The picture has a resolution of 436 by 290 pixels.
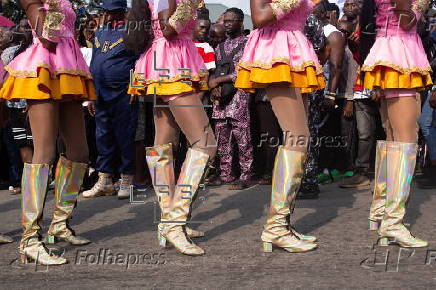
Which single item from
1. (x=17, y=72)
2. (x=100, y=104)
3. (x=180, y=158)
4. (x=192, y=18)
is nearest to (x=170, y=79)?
(x=192, y=18)

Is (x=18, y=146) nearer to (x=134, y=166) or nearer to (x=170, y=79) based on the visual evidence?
(x=134, y=166)

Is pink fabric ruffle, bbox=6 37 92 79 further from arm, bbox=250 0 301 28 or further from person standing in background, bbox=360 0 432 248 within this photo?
person standing in background, bbox=360 0 432 248

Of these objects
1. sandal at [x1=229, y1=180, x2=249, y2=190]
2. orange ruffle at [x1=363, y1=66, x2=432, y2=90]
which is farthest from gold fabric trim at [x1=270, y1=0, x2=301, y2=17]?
sandal at [x1=229, y1=180, x2=249, y2=190]

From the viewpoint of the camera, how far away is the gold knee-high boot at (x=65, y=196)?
15.1 ft

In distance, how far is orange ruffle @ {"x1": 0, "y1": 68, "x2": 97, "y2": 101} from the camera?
4.11 meters

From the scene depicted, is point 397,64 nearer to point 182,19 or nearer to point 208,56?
point 182,19

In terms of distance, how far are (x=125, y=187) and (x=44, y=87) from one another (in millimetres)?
2988

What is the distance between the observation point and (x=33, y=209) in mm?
4184

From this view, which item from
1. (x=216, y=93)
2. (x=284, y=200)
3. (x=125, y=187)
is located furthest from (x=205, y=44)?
(x=284, y=200)

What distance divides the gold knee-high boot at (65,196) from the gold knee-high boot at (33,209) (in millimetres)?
365

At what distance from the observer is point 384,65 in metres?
4.23

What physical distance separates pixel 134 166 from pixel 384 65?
379cm

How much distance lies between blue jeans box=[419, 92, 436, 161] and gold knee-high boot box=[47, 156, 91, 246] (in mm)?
3998

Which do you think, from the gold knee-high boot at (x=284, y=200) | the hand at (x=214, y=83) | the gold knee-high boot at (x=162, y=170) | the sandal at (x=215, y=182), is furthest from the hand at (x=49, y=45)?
the sandal at (x=215, y=182)
